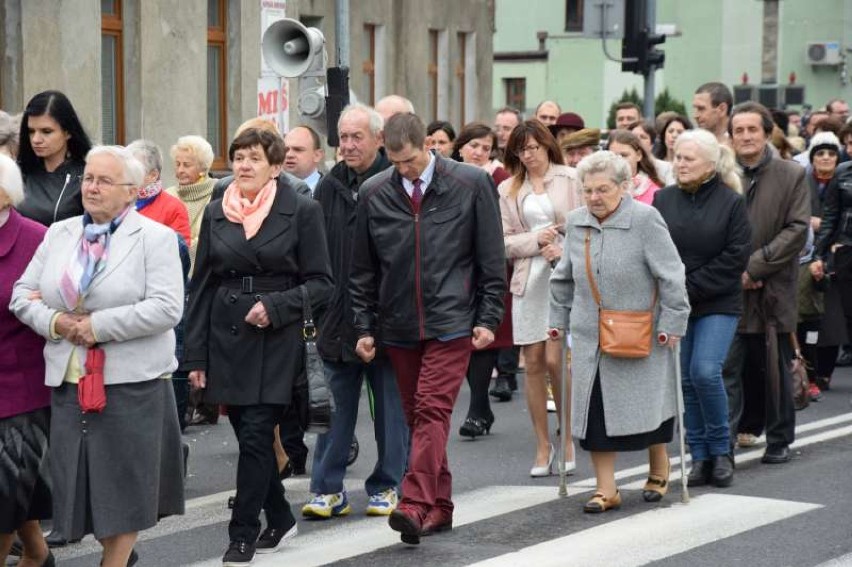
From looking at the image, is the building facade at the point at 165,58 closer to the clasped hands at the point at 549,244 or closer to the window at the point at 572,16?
the clasped hands at the point at 549,244

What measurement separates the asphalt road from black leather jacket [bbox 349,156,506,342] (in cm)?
101

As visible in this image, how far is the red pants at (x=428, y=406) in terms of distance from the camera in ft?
27.7

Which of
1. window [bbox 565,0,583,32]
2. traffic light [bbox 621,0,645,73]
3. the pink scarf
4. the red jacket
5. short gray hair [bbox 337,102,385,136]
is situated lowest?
the red jacket

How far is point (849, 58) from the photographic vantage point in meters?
68.3

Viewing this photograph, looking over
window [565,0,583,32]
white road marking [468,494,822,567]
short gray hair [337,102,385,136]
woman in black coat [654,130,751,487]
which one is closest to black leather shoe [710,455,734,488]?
woman in black coat [654,130,751,487]

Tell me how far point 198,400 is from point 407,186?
1.41 m

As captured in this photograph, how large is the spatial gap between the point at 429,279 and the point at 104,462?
80.4 inches

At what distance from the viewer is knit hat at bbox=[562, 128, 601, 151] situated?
1309 centimetres

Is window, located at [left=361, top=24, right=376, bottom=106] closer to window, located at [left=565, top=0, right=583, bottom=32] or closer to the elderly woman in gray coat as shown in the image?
the elderly woman in gray coat

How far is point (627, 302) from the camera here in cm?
927

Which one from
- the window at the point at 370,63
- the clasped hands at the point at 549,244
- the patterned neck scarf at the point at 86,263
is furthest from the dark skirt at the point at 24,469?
the window at the point at 370,63

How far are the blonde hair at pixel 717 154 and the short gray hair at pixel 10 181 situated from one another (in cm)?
400

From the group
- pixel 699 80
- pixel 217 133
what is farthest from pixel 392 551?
pixel 699 80

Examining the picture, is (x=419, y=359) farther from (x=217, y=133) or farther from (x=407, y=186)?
(x=217, y=133)
